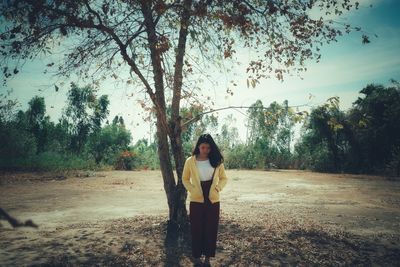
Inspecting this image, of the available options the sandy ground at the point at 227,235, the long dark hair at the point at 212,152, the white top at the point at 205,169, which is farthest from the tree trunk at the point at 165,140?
the white top at the point at 205,169

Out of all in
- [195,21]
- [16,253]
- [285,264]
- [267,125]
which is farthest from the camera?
[267,125]

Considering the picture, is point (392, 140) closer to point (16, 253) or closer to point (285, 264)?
point (285, 264)

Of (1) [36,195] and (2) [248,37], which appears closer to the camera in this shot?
(2) [248,37]

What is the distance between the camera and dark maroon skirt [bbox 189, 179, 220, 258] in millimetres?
4652

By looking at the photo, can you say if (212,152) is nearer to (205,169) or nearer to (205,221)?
(205,169)

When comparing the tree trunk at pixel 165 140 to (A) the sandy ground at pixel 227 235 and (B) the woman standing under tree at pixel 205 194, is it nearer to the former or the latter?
(A) the sandy ground at pixel 227 235

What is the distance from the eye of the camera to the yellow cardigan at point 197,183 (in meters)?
4.61

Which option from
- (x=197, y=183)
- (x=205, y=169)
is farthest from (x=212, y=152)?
(x=197, y=183)

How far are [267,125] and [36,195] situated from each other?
33.7 feet

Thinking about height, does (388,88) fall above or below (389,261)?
above

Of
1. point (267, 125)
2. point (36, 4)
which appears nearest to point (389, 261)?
point (267, 125)

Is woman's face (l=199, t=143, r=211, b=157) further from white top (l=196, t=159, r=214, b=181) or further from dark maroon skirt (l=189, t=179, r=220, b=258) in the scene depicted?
dark maroon skirt (l=189, t=179, r=220, b=258)

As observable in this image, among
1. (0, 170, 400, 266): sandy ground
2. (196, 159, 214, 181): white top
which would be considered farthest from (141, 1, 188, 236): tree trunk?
(196, 159, 214, 181): white top

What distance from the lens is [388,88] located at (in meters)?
24.9
